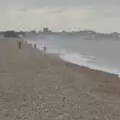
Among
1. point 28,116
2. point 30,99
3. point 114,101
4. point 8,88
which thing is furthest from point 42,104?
point 8,88

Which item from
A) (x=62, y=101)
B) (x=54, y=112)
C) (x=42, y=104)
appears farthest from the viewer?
(x=62, y=101)

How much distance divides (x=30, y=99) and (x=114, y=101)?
2975mm

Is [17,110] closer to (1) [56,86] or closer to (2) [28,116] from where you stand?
(2) [28,116]

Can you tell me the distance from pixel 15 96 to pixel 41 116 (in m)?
3.48

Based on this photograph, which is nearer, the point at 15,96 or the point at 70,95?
the point at 15,96

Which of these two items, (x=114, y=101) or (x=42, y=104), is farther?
(x=114, y=101)

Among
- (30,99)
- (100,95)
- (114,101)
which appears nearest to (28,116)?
(30,99)

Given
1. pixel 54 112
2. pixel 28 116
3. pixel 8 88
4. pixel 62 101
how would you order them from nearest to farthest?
pixel 28 116, pixel 54 112, pixel 62 101, pixel 8 88

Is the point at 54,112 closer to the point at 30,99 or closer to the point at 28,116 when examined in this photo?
the point at 28,116

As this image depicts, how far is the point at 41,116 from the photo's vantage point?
33.9 feet

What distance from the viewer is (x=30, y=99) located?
515 inches

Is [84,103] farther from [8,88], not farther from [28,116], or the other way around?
[8,88]

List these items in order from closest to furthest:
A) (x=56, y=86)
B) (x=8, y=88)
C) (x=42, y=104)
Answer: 1. (x=42, y=104)
2. (x=8, y=88)
3. (x=56, y=86)

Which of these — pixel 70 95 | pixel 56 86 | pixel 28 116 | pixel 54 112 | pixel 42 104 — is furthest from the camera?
pixel 56 86
